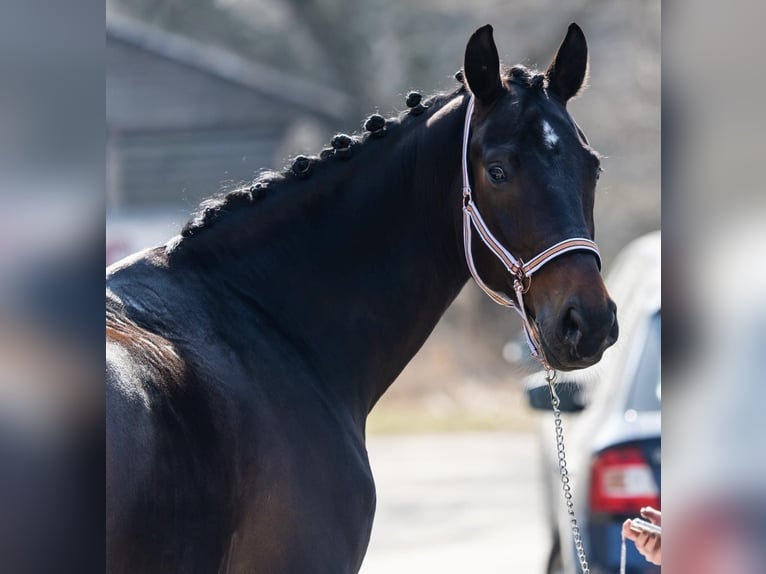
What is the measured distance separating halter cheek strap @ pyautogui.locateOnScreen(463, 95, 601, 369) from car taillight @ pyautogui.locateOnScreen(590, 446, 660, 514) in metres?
1.57

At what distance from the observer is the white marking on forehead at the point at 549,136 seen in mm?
2758

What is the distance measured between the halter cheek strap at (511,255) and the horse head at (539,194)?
0.04 ft

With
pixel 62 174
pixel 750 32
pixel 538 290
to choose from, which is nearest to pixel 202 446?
pixel 538 290

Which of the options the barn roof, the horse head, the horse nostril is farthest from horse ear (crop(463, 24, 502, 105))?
the barn roof

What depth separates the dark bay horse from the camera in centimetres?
237

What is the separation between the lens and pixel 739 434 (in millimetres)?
1449

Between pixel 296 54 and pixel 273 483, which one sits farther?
pixel 296 54

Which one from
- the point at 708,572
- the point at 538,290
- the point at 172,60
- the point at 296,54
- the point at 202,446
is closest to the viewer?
the point at 708,572

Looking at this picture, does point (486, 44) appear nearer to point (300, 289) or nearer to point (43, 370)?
point (300, 289)

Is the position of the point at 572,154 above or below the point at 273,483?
above

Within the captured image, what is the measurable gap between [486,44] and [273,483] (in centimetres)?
128

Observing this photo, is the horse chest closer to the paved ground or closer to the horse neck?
the horse neck

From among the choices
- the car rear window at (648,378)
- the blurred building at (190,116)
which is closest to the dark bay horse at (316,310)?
the car rear window at (648,378)

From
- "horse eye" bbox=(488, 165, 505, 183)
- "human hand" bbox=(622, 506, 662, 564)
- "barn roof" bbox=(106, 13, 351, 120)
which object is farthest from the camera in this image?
"barn roof" bbox=(106, 13, 351, 120)
